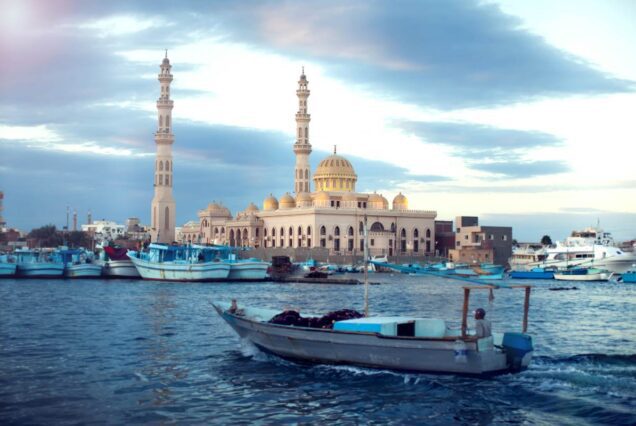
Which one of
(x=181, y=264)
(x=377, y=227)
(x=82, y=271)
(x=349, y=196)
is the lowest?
(x=82, y=271)

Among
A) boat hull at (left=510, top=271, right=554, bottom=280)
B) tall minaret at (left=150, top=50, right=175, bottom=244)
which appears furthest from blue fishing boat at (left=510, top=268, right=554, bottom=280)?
tall minaret at (left=150, top=50, right=175, bottom=244)

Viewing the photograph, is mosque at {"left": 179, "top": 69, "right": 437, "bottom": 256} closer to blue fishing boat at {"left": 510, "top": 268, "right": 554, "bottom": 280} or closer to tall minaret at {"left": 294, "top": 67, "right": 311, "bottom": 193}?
tall minaret at {"left": 294, "top": 67, "right": 311, "bottom": 193}

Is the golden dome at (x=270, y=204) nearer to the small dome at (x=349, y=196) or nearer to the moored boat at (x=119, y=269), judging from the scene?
the small dome at (x=349, y=196)

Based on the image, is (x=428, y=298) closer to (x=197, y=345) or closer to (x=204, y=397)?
(x=197, y=345)

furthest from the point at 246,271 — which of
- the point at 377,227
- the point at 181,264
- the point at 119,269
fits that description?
the point at 377,227

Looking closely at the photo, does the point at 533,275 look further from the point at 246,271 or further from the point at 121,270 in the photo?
the point at 121,270

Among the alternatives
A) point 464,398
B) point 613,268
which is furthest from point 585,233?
point 464,398

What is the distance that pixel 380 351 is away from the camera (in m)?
22.9

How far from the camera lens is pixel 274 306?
48812mm

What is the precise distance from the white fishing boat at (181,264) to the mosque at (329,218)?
43.2m

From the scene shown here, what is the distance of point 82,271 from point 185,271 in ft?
46.3

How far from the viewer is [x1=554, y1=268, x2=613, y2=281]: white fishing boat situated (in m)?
92.8

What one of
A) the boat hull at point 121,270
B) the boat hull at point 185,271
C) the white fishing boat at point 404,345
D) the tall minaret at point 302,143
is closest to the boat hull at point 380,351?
the white fishing boat at point 404,345

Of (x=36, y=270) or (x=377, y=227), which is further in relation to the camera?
(x=377, y=227)
